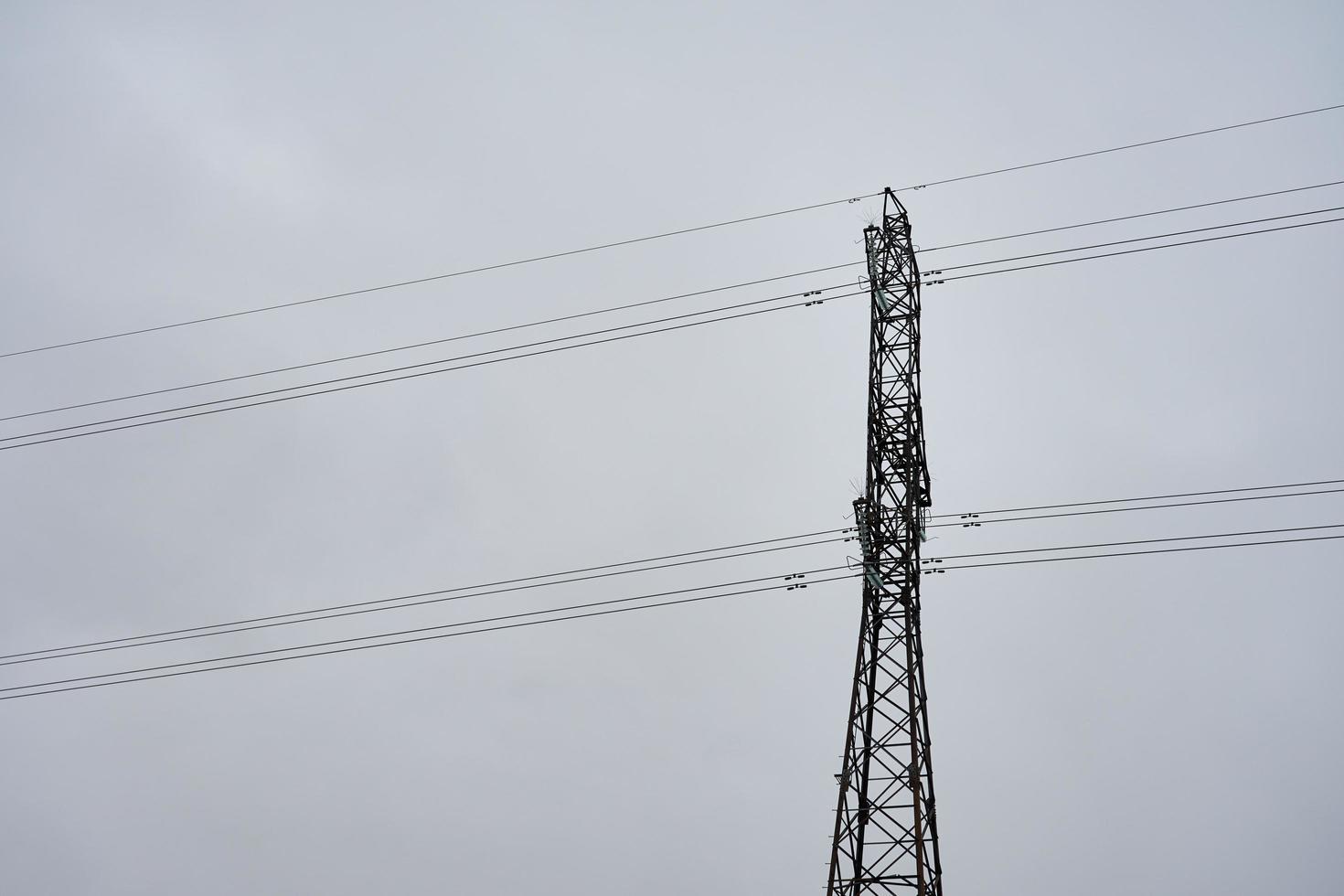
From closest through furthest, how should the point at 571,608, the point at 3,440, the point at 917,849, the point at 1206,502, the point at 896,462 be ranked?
1. the point at 917,849
2. the point at 896,462
3. the point at 1206,502
4. the point at 571,608
5. the point at 3,440

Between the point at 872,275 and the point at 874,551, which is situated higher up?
the point at 872,275

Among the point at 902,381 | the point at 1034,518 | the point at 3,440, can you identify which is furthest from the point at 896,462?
the point at 3,440

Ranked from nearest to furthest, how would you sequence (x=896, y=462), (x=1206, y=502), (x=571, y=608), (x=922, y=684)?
(x=922, y=684), (x=896, y=462), (x=1206, y=502), (x=571, y=608)

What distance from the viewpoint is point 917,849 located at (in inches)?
1085

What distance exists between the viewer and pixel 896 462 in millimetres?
32344

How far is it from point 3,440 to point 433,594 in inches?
849

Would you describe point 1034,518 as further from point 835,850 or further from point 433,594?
point 433,594

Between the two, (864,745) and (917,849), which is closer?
(917,849)

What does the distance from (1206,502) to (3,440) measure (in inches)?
1843

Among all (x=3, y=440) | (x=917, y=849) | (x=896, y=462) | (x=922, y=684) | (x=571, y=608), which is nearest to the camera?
(x=917, y=849)

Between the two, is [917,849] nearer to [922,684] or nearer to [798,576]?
[922,684]

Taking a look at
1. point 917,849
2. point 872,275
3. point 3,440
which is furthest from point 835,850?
point 3,440

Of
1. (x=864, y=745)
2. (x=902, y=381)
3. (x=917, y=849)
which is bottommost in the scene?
(x=917, y=849)

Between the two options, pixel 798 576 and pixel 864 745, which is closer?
pixel 864 745
